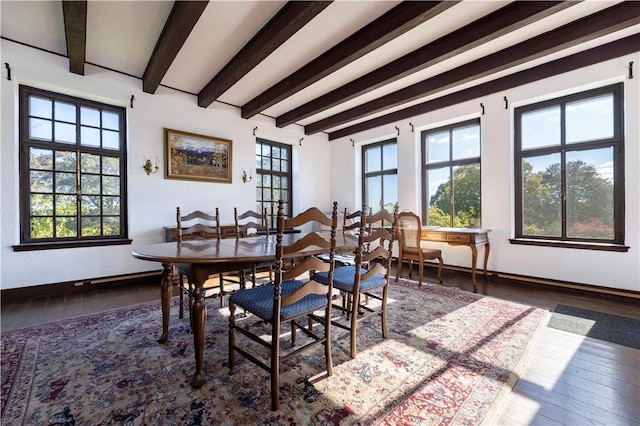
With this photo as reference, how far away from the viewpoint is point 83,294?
128 inches

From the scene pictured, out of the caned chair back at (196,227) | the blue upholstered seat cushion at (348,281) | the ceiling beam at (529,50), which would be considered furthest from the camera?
the caned chair back at (196,227)

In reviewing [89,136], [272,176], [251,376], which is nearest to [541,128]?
[272,176]

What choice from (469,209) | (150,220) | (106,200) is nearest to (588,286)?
(469,209)

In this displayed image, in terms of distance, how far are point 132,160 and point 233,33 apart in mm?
2249

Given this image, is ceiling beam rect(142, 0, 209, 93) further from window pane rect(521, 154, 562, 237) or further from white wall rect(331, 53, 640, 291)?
window pane rect(521, 154, 562, 237)

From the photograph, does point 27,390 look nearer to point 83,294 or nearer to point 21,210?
point 83,294

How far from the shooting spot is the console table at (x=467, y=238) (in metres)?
3.51

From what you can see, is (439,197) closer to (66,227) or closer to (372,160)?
(372,160)

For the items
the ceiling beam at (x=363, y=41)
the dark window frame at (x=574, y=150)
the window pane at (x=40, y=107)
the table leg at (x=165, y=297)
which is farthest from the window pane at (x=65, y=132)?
the dark window frame at (x=574, y=150)

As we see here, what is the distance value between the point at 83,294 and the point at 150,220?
1.14m

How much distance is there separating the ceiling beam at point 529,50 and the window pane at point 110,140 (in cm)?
385

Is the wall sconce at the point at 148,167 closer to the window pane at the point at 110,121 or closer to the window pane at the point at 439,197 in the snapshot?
the window pane at the point at 110,121

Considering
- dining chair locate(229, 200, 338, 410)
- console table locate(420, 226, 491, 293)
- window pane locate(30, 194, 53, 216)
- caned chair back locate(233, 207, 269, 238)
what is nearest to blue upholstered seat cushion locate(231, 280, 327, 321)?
dining chair locate(229, 200, 338, 410)

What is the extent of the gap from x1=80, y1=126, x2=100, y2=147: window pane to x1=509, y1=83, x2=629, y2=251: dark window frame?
5.75m
